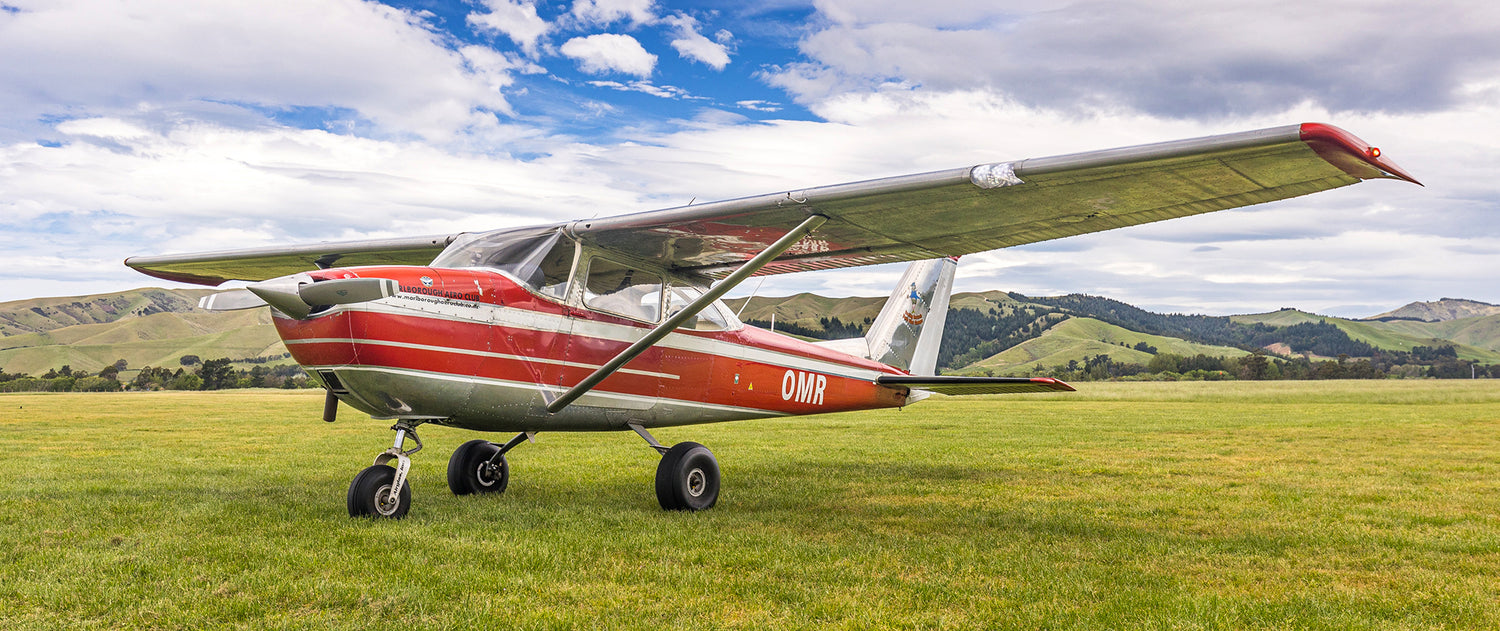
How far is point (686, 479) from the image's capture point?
710cm

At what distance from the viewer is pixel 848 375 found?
32.5 ft

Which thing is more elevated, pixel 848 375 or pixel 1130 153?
pixel 1130 153

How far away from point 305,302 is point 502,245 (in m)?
1.71

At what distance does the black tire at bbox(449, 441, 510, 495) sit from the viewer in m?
8.05

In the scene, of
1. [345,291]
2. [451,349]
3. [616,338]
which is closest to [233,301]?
[345,291]

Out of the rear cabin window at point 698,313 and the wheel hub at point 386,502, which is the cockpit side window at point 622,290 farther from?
the wheel hub at point 386,502

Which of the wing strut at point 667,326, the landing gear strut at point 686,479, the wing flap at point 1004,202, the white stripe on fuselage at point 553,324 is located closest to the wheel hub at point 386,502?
the wing strut at point 667,326

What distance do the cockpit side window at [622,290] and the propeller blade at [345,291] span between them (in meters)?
1.91

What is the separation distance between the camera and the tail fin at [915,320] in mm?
11180

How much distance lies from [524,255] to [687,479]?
90.1 inches

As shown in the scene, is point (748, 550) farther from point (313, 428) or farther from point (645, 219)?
point (313, 428)

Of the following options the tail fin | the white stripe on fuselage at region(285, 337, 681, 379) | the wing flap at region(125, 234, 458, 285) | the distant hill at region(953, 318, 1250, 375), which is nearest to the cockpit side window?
the white stripe on fuselage at region(285, 337, 681, 379)

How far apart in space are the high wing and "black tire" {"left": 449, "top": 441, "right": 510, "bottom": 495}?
2.41 meters

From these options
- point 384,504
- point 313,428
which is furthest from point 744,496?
point 313,428
